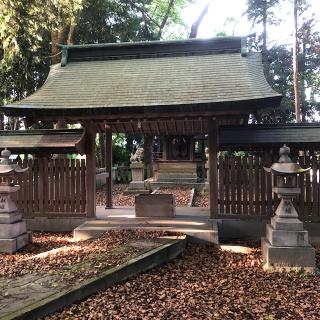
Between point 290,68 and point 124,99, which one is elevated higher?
point 290,68

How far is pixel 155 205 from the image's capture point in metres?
9.52

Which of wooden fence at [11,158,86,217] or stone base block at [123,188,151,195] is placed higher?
wooden fence at [11,158,86,217]

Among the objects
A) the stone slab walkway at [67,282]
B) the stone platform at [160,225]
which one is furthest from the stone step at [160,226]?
the stone slab walkway at [67,282]

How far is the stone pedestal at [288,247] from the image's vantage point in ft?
21.9

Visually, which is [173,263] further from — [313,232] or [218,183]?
[313,232]

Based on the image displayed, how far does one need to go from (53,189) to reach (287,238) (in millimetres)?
6039

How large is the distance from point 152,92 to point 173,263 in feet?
13.9

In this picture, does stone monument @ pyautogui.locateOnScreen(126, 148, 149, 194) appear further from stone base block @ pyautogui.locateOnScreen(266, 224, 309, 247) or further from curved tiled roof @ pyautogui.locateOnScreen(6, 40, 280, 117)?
stone base block @ pyautogui.locateOnScreen(266, 224, 309, 247)

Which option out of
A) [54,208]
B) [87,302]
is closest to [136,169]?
[54,208]

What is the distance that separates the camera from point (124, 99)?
878 centimetres

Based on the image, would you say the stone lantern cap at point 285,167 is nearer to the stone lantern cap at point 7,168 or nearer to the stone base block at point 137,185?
the stone lantern cap at point 7,168

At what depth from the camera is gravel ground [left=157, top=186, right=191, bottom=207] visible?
14.1 m

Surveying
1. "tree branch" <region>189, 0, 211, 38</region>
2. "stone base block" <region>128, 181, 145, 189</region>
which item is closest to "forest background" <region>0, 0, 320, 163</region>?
"tree branch" <region>189, 0, 211, 38</region>

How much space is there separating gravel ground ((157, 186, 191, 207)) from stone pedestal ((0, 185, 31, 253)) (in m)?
6.67
